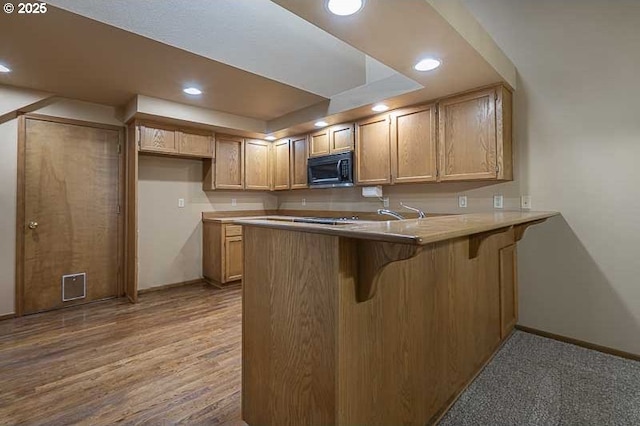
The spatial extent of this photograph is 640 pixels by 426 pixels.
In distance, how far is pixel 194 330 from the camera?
2834 mm

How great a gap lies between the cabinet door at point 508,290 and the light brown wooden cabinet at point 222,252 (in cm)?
306

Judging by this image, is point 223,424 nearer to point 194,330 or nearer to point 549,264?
point 194,330

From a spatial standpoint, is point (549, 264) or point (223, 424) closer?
point (223, 424)

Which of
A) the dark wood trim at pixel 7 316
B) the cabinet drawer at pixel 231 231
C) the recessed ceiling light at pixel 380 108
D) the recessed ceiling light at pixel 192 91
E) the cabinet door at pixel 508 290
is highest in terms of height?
the recessed ceiling light at pixel 192 91

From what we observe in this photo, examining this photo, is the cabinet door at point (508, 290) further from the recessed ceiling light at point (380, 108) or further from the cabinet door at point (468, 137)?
the recessed ceiling light at point (380, 108)

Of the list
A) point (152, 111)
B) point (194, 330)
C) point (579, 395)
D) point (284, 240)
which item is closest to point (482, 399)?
point (579, 395)

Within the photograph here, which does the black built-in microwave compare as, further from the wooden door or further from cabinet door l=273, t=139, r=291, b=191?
the wooden door

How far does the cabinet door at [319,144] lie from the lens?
407 cm

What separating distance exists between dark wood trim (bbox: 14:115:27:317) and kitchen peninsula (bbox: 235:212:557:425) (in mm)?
3097

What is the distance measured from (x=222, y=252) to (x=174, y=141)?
5.00 feet

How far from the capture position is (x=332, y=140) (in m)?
3.99

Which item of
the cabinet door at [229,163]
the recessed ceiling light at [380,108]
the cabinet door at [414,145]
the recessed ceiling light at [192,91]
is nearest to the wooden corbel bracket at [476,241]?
the cabinet door at [414,145]

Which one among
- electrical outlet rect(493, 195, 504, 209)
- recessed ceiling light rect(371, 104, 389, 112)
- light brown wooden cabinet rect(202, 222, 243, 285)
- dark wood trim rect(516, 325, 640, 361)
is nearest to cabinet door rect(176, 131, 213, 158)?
light brown wooden cabinet rect(202, 222, 243, 285)

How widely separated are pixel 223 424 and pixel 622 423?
2.08 metres
